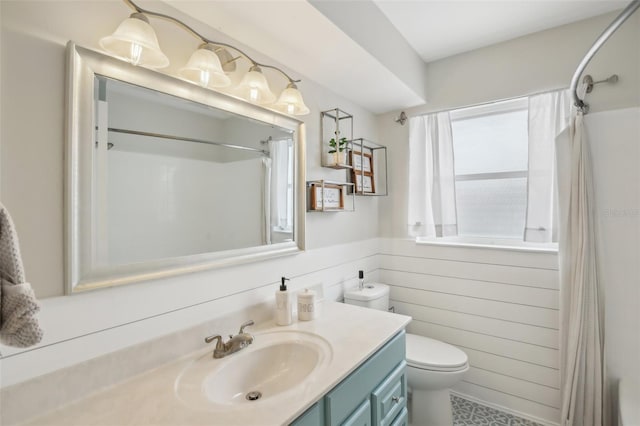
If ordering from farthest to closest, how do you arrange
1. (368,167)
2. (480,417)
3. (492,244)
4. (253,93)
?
1. (368,167)
2. (492,244)
3. (480,417)
4. (253,93)

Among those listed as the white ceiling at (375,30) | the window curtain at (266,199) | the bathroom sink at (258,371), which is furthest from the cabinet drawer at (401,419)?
the white ceiling at (375,30)

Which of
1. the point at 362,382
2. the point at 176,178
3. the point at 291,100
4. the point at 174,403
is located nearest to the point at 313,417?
the point at 362,382

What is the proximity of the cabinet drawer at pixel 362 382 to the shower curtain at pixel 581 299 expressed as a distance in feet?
3.28

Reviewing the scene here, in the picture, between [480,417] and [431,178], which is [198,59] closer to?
[431,178]

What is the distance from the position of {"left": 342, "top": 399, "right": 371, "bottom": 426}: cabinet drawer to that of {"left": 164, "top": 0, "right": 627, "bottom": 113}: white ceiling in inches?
60.1

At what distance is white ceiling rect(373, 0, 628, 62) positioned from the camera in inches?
64.5

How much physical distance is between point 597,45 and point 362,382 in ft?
5.47

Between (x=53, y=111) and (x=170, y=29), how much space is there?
0.50 metres

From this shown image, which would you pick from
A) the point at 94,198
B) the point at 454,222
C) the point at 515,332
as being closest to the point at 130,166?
the point at 94,198

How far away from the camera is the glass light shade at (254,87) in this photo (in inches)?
49.8

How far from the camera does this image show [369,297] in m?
1.98

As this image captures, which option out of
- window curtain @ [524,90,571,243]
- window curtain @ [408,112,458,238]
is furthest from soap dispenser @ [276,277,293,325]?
window curtain @ [524,90,571,243]

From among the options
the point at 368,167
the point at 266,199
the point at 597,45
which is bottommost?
the point at 266,199

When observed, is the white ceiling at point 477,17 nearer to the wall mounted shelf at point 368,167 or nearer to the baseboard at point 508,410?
the wall mounted shelf at point 368,167
